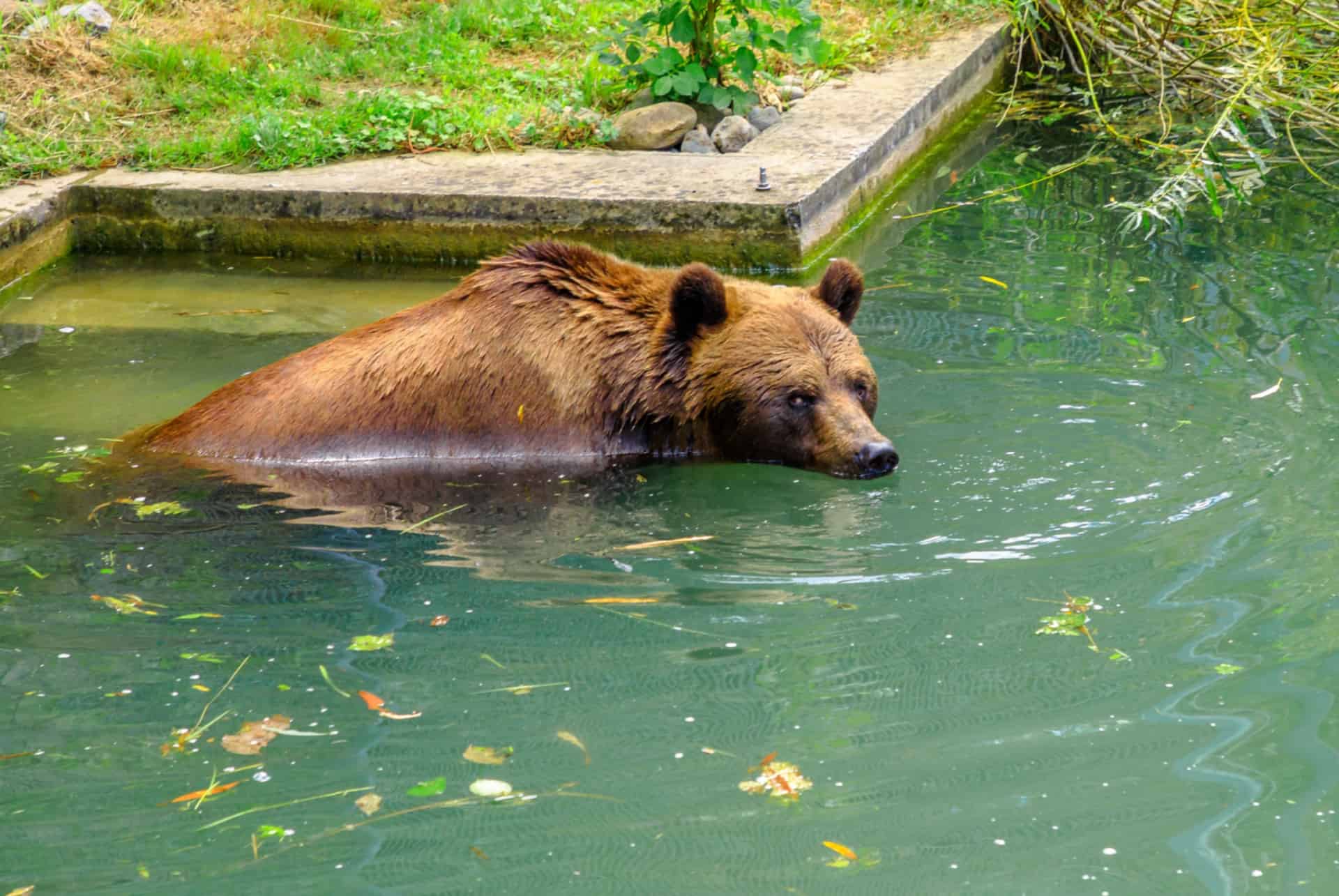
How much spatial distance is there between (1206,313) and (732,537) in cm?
361

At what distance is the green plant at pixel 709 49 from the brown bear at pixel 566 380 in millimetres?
4256

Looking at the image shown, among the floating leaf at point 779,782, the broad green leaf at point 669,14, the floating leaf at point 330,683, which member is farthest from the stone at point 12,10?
the floating leaf at point 779,782

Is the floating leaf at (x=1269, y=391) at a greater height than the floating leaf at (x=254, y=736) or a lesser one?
greater

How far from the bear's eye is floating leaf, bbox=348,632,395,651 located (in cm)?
225

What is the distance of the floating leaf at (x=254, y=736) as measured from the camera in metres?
4.21

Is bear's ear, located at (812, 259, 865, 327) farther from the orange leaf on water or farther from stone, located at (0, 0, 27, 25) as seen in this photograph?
stone, located at (0, 0, 27, 25)

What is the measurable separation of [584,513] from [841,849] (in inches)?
108

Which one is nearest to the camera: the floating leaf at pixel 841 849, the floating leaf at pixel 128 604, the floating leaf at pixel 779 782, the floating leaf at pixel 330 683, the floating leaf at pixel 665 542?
the floating leaf at pixel 841 849

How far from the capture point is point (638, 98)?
A: 36.4 ft

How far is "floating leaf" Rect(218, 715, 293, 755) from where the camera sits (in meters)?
4.21

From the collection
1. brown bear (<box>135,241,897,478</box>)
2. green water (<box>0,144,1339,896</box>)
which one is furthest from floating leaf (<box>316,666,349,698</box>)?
brown bear (<box>135,241,897,478</box>)

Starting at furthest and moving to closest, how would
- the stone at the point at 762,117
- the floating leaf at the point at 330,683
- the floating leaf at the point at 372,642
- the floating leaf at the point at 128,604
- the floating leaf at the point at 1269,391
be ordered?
the stone at the point at 762,117
the floating leaf at the point at 1269,391
the floating leaf at the point at 128,604
the floating leaf at the point at 372,642
the floating leaf at the point at 330,683

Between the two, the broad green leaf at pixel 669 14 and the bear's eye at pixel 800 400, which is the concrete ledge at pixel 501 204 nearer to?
the broad green leaf at pixel 669 14

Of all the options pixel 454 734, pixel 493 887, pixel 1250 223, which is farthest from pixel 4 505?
pixel 1250 223
